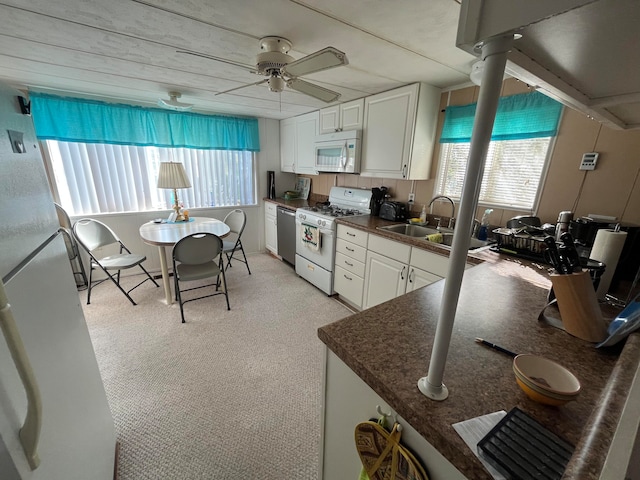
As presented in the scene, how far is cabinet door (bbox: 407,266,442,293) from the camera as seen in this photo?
6.30 ft

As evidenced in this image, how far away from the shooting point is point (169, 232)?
2.67 meters

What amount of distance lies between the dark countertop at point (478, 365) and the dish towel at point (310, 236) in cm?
186

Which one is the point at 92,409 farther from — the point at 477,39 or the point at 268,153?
the point at 268,153

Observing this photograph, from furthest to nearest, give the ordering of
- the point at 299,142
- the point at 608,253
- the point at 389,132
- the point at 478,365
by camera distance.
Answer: the point at 299,142 → the point at 389,132 → the point at 608,253 → the point at 478,365

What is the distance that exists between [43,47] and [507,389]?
115 inches

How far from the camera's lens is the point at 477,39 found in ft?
1.27

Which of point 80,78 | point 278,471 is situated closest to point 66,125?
point 80,78

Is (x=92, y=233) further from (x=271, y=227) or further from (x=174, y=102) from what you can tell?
(x=271, y=227)

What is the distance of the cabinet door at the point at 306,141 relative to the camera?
3.37m

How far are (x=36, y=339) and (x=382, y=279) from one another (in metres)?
A: 2.12

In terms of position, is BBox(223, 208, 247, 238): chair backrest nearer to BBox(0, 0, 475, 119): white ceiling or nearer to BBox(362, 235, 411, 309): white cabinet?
BBox(0, 0, 475, 119): white ceiling

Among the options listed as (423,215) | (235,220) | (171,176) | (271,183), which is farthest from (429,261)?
(271,183)

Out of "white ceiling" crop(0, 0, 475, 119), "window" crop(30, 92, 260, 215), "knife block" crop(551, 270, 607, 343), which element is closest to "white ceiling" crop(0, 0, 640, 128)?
"white ceiling" crop(0, 0, 475, 119)

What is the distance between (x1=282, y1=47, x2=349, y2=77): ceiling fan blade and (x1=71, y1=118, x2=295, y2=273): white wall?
9.08 feet
